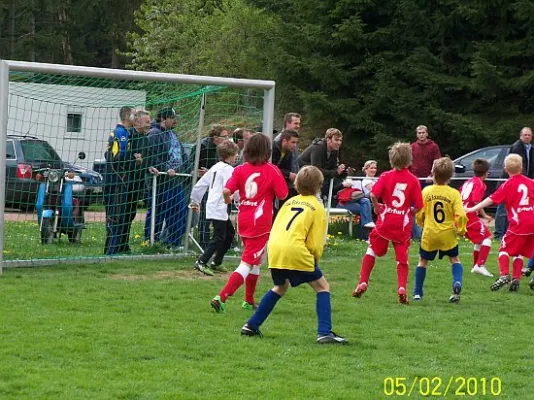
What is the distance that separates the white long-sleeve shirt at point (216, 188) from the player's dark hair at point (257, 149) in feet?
7.66

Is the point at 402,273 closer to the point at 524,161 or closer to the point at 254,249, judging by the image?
the point at 254,249

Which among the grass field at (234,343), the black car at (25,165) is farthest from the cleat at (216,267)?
the black car at (25,165)

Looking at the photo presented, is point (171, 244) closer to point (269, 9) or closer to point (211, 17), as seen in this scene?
point (269, 9)

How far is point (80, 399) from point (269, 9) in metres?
28.3

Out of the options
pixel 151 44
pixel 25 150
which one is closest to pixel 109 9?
pixel 151 44

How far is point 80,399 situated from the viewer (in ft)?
21.4

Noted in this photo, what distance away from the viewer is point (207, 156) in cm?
1495

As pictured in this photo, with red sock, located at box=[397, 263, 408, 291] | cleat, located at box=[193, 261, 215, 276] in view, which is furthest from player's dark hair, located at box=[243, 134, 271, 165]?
cleat, located at box=[193, 261, 215, 276]

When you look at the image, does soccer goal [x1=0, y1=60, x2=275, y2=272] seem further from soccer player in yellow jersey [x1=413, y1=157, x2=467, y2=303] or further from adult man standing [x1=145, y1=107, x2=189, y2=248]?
soccer player in yellow jersey [x1=413, y1=157, x2=467, y2=303]

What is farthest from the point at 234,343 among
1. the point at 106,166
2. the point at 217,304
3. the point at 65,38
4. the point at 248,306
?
the point at 65,38

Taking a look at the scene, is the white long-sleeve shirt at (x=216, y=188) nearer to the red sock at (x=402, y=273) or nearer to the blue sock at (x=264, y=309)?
the red sock at (x=402, y=273)

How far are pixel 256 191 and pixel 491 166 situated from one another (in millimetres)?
14609

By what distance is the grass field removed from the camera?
7.00 meters

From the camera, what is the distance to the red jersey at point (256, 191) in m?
9.83
